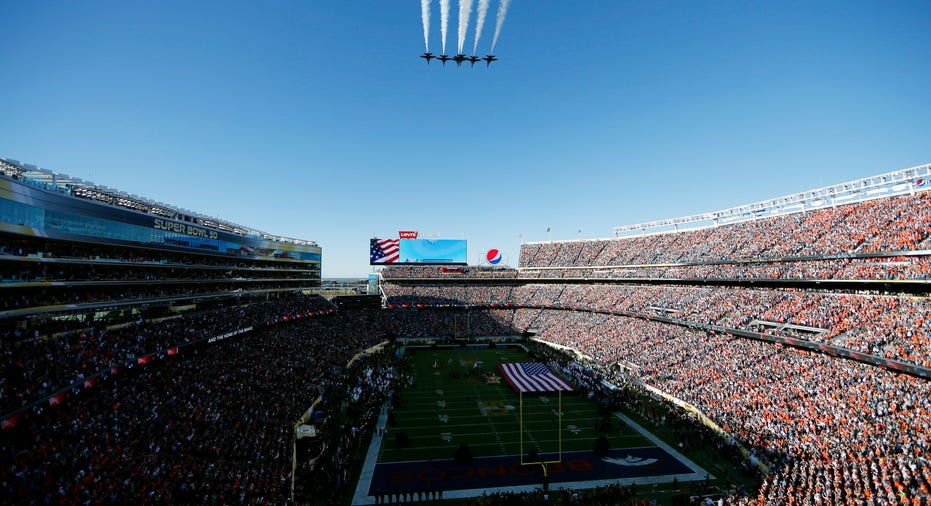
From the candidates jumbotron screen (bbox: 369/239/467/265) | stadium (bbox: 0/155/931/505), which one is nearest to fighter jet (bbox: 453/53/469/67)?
stadium (bbox: 0/155/931/505)

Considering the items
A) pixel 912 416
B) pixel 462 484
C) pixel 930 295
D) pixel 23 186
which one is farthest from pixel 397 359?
pixel 930 295

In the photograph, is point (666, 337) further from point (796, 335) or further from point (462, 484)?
point (462, 484)

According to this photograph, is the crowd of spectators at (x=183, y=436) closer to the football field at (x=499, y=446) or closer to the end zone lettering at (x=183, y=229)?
the football field at (x=499, y=446)

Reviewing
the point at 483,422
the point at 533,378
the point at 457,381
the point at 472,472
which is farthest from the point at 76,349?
the point at 533,378

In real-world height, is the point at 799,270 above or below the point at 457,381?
above

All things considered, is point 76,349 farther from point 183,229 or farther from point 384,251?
point 384,251

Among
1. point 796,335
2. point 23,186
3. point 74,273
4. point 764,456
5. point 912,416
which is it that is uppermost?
point 23,186
